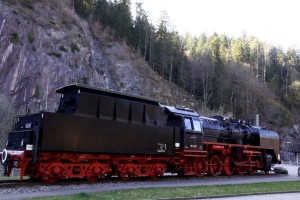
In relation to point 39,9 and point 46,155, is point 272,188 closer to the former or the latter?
point 46,155

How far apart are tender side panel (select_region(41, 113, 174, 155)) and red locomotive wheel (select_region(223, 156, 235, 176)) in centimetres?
536

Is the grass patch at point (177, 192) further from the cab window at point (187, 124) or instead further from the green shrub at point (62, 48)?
the green shrub at point (62, 48)

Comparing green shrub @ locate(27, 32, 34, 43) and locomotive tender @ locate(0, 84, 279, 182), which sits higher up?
green shrub @ locate(27, 32, 34, 43)

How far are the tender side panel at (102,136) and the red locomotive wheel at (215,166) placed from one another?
3879 mm

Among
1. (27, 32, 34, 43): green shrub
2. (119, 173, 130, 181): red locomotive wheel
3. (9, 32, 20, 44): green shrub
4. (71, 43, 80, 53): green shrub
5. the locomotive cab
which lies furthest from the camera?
(71, 43, 80, 53): green shrub

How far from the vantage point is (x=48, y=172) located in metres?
13.4

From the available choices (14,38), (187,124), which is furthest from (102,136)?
(14,38)

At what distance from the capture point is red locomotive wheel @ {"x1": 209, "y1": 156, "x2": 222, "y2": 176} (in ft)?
68.6

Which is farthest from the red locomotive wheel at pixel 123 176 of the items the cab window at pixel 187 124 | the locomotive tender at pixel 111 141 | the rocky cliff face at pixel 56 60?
the rocky cliff face at pixel 56 60

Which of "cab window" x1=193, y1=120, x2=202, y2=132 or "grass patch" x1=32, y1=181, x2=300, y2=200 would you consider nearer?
"grass patch" x1=32, y1=181, x2=300, y2=200

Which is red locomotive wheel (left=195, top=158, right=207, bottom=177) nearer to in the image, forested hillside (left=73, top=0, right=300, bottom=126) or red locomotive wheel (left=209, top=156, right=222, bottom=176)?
red locomotive wheel (left=209, top=156, right=222, bottom=176)

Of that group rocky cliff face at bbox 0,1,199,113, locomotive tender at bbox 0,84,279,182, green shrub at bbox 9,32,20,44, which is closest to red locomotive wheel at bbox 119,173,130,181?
locomotive tender at bbox 0,84,279,182

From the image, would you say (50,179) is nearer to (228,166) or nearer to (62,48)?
(228,166)

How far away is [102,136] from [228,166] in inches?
415
